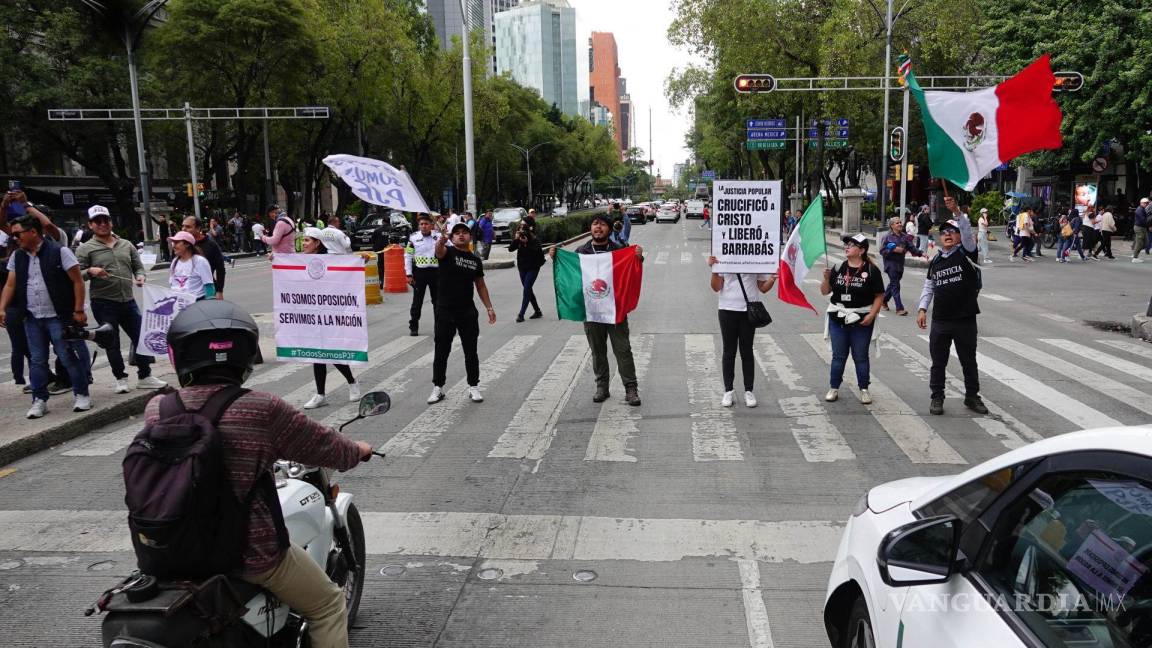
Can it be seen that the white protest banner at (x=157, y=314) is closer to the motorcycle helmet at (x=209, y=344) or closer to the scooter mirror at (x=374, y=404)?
the scooter mirror at (x=374, y=404)

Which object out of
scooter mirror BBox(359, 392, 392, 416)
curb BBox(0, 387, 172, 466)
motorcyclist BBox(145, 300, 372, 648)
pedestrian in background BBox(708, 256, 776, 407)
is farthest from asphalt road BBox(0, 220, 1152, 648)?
motorcyclist BBox(145, 300, 372, 648)

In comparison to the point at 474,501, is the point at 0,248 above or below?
above

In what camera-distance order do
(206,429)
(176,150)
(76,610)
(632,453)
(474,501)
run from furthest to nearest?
(176,150) → (632,453) → (474,501) → (76,610) → (206,429)

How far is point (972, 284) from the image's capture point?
8.00 m

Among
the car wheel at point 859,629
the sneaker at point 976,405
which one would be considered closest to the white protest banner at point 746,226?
the sneaker at point 976,405

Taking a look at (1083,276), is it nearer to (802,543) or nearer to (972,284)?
(972,284)

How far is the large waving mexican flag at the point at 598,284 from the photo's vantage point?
340 inches

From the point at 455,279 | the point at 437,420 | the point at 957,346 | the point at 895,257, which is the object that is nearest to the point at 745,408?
the point at 957,346

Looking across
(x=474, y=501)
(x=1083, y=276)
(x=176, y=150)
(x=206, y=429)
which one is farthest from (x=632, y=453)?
(x=176, y=150)

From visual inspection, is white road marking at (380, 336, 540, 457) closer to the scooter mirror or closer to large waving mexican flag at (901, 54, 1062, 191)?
the scooter mirror

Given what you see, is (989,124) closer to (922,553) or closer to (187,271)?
(922,553)

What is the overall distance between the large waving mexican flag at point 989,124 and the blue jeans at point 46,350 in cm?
841

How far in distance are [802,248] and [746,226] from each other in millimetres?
625

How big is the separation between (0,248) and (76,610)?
9.66m
